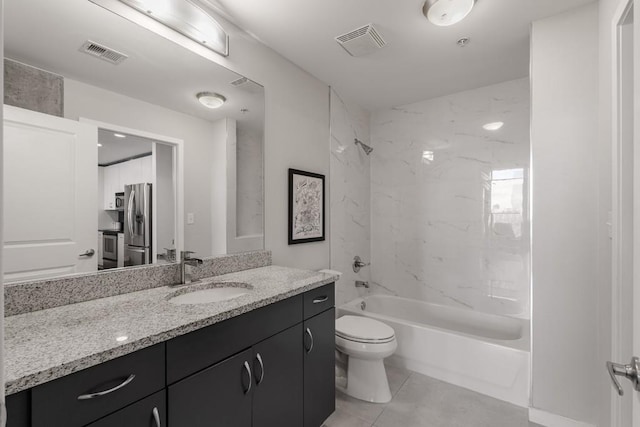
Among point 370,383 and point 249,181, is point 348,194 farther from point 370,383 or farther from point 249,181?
point 370,383

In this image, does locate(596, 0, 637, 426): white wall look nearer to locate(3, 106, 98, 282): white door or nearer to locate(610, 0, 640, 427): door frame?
locate(610, 0, 640, 427): door frame

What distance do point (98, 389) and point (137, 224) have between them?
0.83m

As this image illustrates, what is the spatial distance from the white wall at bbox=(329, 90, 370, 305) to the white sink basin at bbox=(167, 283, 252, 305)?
50.5 inches

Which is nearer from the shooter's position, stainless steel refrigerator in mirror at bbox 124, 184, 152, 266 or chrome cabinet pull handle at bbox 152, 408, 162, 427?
chrome cabinet pull handle at bbox 152, 408, 162, 427

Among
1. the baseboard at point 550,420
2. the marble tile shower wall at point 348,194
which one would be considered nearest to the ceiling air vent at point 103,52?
the marble tile shower wall at point 348,194

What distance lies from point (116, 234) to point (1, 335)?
112 cm

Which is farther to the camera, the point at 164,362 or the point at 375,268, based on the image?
the point at 375,268

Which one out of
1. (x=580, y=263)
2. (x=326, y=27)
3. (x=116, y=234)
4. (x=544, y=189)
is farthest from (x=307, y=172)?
(x=580, y=263)

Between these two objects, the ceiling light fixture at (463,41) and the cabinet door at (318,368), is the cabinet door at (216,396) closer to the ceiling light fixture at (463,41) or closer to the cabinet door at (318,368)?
the cabinet door at (318,368)

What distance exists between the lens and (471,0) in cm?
162

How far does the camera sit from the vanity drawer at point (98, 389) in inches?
30.2

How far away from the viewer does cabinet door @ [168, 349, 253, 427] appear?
41.1 inches

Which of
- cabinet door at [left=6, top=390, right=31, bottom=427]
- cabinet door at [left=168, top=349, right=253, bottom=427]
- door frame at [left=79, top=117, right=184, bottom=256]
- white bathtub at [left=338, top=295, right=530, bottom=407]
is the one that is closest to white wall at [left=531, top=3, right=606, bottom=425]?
white bathtub at [left=338, top=295, right=530, bottom=407]

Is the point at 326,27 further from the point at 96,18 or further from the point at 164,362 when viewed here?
the point at 164,362
